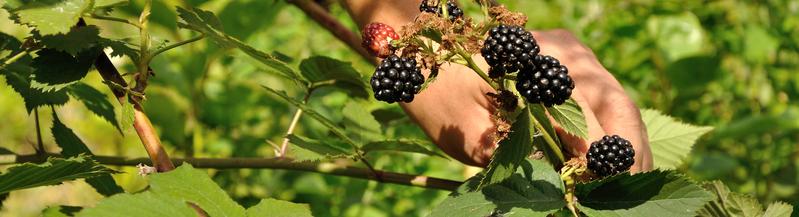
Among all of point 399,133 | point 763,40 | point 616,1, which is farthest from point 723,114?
point 399,133

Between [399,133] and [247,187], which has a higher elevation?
[399,133]

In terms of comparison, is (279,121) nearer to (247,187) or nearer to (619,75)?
(247,187)

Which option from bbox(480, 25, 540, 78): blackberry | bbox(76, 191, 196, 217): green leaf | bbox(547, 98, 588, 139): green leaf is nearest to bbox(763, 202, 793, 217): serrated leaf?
bbox(547, 98, 588, 139): green leaf

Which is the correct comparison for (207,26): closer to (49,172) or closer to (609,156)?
(49,172)

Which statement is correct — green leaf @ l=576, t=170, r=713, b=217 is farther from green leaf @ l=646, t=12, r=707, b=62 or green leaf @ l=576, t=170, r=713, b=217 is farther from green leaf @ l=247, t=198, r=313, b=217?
green leaf @ l=646, t=12, r=707, b=62

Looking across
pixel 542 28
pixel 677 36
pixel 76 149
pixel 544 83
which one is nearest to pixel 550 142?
pixel 544 83
